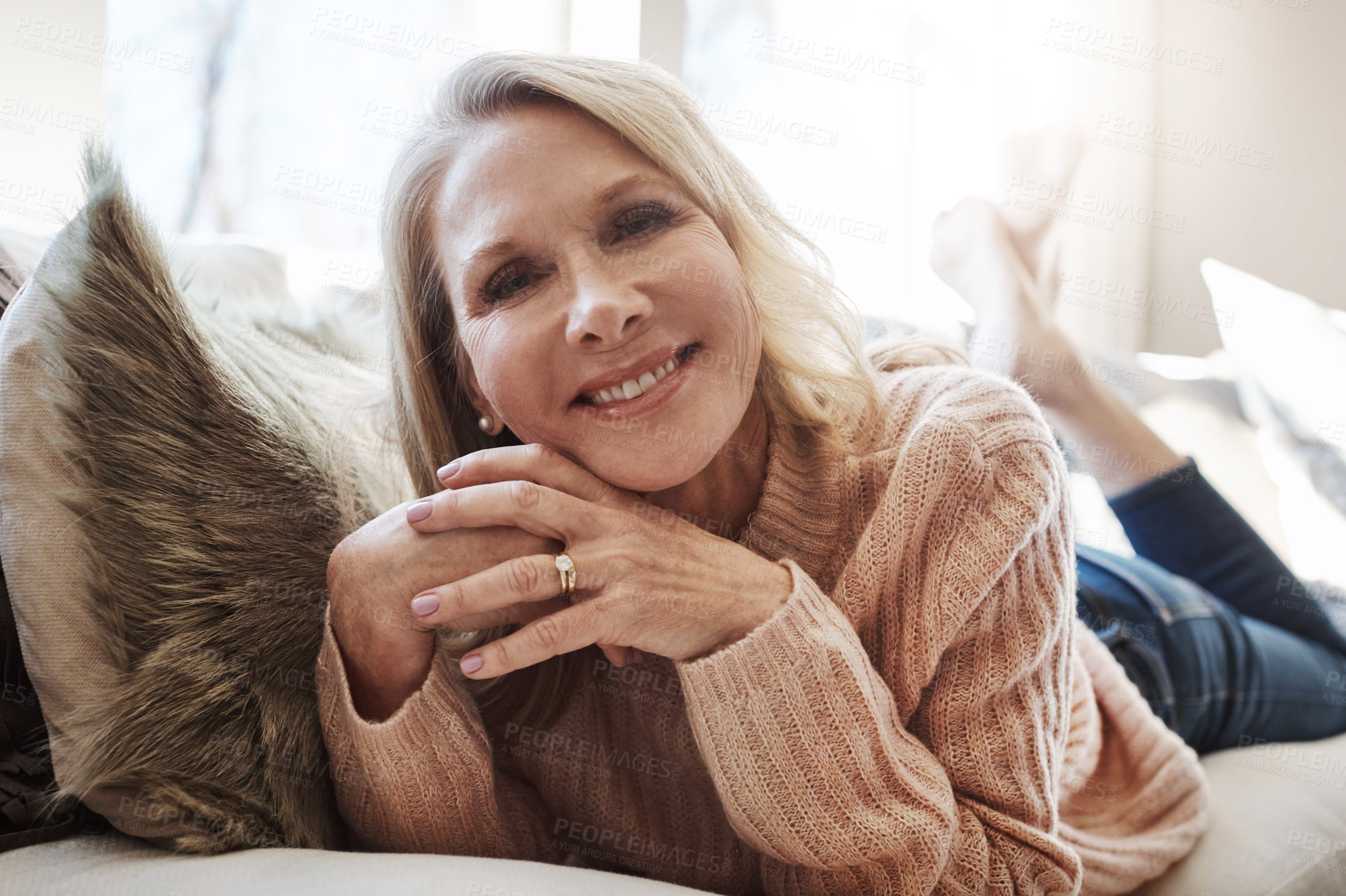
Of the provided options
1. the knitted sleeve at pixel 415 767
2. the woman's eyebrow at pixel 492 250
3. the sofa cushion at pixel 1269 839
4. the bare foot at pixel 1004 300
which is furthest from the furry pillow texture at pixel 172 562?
the bare foot at pixel 1004 300

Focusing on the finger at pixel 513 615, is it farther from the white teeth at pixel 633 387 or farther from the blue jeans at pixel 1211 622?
the blue jeans at pixel 1211 622

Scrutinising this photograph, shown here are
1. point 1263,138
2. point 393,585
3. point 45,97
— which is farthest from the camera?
point 1263,138

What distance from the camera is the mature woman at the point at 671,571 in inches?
29.2

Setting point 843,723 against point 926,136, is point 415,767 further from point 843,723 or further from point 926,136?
point 926,136

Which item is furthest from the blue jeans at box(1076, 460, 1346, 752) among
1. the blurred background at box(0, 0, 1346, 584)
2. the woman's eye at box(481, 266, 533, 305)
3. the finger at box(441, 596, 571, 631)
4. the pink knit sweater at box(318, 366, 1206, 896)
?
the woman's eye at box(481, 266, 533, 305)

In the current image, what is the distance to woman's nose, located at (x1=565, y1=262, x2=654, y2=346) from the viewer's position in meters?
0.75

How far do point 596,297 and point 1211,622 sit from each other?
4.05 feet

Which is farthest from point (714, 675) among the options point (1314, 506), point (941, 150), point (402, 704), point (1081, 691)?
point (1314, 506)

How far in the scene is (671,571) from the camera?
0.75 meters

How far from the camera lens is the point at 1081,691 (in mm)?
1151

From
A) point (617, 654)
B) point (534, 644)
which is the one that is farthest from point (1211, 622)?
point (534, 644)

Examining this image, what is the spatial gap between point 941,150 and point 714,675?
4.11ft

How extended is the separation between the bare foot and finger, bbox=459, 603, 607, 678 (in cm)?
112

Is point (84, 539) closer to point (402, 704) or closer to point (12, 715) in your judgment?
point (12, 715)
